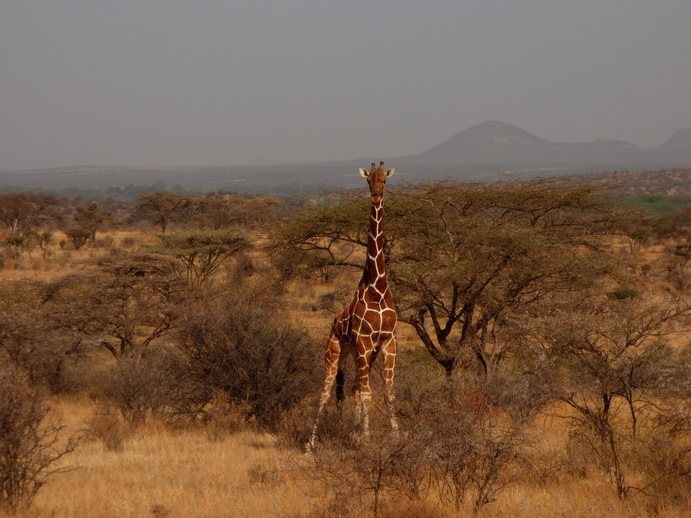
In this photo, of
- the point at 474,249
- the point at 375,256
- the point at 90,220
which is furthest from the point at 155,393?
the point at 90,220

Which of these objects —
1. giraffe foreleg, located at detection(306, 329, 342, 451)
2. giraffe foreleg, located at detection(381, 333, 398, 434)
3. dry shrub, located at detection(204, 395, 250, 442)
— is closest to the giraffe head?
giraffe foreleg, located at detection(381, 333, 398, 434)

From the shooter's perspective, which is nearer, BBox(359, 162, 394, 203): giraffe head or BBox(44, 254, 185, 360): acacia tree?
BBox(359, 162, 394, 203): giraffe head

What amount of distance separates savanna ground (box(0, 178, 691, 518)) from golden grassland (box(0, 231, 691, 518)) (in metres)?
0.03

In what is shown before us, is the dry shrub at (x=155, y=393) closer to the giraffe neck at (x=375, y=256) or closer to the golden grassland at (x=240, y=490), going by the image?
the golden grassland at (x=240, y=490)

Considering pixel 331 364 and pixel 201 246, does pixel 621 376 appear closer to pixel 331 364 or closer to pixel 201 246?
pixel 331 364

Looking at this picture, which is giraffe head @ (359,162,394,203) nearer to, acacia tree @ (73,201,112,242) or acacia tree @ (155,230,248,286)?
acacia tree @ (155,230,248,286)

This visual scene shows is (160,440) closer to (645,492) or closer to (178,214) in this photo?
(645,492)

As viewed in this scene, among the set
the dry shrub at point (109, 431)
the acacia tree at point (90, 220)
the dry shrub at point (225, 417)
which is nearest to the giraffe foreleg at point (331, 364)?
the dry shrub at point (225, 417)

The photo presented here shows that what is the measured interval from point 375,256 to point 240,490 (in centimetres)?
312

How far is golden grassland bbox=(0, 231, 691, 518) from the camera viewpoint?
5746mm

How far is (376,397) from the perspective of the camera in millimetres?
7711

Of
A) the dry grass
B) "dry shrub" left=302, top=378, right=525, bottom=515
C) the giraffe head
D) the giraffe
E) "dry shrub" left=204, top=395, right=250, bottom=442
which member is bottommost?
"dry shrub" left=204, top=395, right=250, bottom=442

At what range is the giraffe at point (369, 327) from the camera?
7.60 meters

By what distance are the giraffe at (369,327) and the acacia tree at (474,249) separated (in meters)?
2.43
